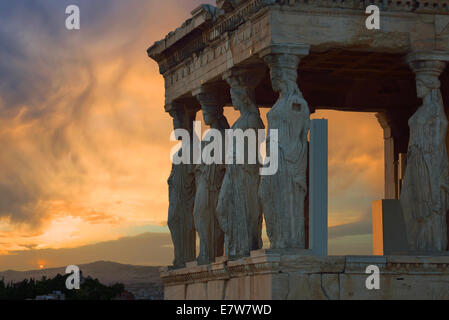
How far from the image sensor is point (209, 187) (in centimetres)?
2333

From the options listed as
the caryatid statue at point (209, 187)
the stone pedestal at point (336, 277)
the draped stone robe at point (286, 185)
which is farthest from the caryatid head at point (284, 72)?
the caryatid statue at point (209, 187)

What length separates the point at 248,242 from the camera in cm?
2139

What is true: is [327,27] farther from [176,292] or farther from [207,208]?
[176,292]

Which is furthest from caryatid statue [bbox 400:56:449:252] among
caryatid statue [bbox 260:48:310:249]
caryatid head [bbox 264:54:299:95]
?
caryatid head [bbox 264:54:299:95]

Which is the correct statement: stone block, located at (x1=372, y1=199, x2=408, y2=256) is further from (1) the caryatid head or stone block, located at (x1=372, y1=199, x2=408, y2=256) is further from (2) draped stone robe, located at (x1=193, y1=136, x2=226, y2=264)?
(1) the caryatid head

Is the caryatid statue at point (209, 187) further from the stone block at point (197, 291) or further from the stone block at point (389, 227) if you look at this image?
the stone block at point (389, 227)

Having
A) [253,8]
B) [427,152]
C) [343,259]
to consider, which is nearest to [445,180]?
[427,152]

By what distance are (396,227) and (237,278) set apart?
162 inches

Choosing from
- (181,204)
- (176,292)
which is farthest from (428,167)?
(181,204)

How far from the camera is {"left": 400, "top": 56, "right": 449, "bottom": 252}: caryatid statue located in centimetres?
2058

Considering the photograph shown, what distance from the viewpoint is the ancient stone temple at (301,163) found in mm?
19594

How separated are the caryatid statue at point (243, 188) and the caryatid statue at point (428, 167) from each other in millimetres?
2622

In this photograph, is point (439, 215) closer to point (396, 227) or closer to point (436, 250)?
point (436, 250)

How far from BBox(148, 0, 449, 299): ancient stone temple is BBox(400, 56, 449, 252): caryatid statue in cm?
2
